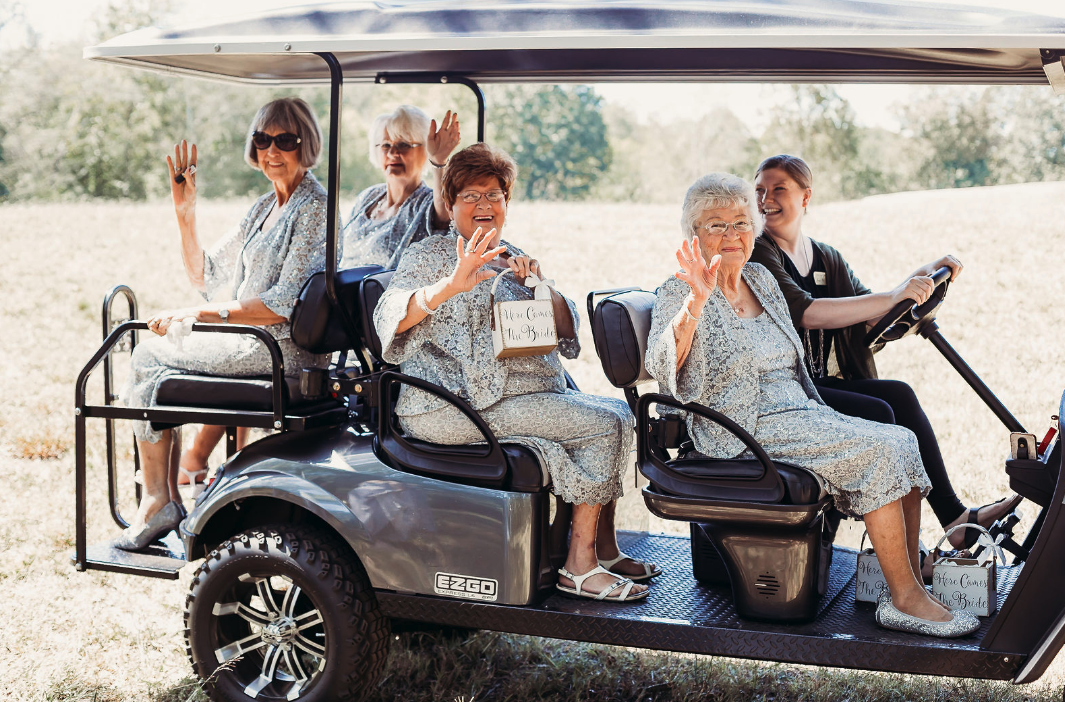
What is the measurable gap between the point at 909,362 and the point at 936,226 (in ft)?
14.8

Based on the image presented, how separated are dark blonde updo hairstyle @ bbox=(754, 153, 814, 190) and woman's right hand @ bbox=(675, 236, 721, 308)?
1.08m

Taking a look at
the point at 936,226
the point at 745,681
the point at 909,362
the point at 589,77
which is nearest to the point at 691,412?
the point at 745,681

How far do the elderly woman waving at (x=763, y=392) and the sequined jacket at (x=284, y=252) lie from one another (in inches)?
47.1

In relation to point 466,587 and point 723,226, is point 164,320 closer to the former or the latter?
point 466,587

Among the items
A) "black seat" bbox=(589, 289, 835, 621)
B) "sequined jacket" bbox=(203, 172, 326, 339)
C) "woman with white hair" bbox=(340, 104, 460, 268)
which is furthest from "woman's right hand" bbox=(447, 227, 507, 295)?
"woman with white hair" bbox=(340, 104, 460, 268)

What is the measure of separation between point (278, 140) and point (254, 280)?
48 cm

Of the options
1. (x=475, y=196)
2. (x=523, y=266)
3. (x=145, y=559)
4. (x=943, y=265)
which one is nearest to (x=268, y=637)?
(x=145, y=559)

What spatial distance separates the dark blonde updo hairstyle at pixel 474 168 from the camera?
3012mm

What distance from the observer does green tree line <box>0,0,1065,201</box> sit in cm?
2216

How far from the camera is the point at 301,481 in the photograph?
294 centimetres

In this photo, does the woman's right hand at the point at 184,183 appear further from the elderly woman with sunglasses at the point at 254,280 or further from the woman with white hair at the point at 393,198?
→ the woman with white hair at the point at 393,198

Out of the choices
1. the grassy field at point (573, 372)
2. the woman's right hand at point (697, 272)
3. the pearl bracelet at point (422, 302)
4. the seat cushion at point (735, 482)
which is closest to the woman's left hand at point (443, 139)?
the pearl bracelet at point (422, 302)

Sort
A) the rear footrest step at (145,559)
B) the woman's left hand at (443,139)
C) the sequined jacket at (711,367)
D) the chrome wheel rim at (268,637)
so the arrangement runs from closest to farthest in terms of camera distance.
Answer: the sequined jacket at (711,367) → the chrome wheel rim at (268,637) → the rear footrest step at (145,559) → the woman's left hand at (443,139)

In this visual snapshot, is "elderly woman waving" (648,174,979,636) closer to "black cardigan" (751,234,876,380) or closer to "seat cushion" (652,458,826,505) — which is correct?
"seat cushion" (652,458,826,505)
